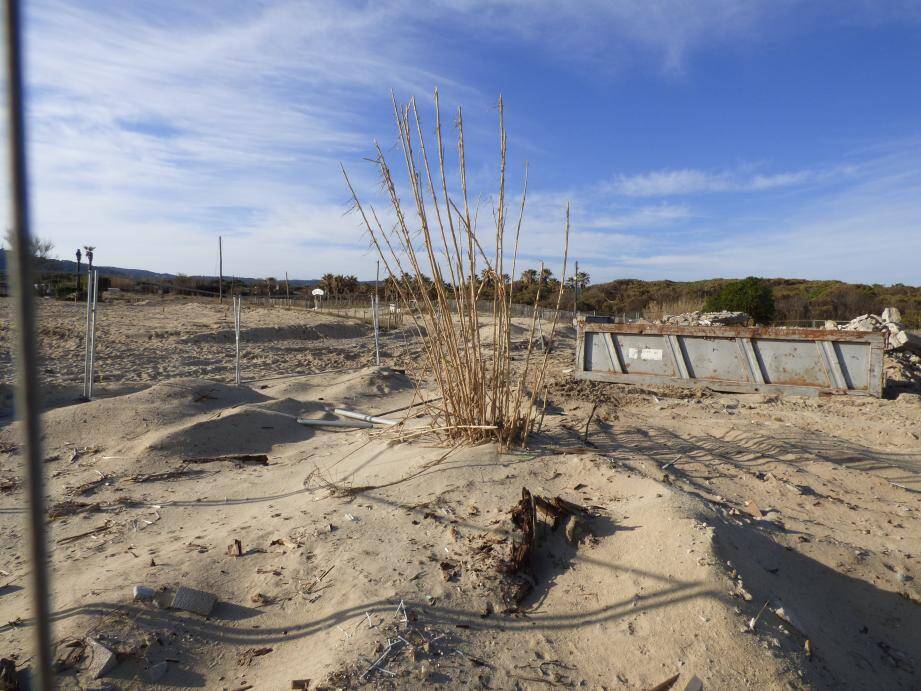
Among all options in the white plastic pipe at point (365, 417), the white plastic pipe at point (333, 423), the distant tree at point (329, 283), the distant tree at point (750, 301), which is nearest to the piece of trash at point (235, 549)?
the white plastic pipe at point (365, 417)

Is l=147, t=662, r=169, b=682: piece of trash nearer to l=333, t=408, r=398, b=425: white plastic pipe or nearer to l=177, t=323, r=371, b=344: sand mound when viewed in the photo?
l=333, t=408, r=398, b=425: white plastic pipe

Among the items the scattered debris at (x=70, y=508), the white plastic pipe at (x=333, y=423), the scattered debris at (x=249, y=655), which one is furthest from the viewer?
the white plastic pipe at (x=333, y=423)

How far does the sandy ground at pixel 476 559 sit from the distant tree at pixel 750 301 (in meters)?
15.0

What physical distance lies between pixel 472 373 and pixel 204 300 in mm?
21359

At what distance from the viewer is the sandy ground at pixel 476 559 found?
1.96m

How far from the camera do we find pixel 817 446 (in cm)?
452

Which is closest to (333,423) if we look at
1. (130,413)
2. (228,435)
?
(228,435)

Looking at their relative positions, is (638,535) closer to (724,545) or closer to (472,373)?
(724,545)

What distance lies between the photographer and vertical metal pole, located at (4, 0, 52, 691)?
0.65 metres

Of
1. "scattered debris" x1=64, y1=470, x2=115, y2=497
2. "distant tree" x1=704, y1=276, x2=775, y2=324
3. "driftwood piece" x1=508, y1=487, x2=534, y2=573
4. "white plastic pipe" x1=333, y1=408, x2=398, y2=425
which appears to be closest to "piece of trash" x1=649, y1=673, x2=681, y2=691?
"driftwood piece" x1=508, y1=487, x2=534, y2=573

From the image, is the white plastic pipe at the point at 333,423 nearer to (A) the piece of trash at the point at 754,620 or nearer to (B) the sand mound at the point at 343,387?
(B) the sand mound at the point at 343,387

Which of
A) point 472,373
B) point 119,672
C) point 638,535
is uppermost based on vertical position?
point 472,373

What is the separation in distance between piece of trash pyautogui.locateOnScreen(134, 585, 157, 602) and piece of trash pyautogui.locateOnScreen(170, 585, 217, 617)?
0.30 feet

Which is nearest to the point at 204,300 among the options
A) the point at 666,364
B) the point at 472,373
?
the point at 666,364
